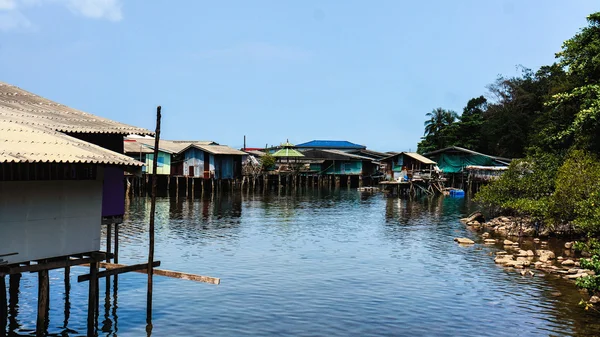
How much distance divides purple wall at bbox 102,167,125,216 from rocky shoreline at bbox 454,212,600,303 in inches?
539

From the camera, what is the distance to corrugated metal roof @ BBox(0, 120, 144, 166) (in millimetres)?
12714

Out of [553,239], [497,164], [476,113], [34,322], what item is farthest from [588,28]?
[476,113]

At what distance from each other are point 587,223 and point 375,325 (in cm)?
1096

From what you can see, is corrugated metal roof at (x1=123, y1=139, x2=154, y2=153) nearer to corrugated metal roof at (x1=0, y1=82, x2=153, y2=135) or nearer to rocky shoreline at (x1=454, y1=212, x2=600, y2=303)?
rocky shoreline at (x1=454, y1=212, x2=600, y2=303)

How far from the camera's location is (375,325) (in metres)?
17.9

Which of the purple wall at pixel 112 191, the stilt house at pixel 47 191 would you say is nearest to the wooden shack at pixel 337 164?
the purple wall at pixel 112 191

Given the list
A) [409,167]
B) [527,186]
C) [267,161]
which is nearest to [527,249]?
[527,186]

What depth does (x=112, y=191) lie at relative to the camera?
55.5 feet

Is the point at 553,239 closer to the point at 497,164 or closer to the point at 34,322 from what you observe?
the point at 34,322

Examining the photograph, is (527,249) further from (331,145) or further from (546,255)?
(331,145)

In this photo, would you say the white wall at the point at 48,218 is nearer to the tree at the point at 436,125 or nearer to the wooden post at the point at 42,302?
the wooden post at the point at 42,302

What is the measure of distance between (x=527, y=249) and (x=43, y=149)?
76.1 ft

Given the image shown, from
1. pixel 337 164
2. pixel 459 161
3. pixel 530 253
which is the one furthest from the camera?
pixel 337 164

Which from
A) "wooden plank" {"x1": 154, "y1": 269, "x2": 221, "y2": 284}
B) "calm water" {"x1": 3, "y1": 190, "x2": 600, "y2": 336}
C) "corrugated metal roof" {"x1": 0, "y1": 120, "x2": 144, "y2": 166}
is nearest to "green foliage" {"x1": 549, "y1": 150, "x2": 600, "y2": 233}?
"calm water" {"x1": 3, "y1": 190, "x2": 600, "y2": 336}
